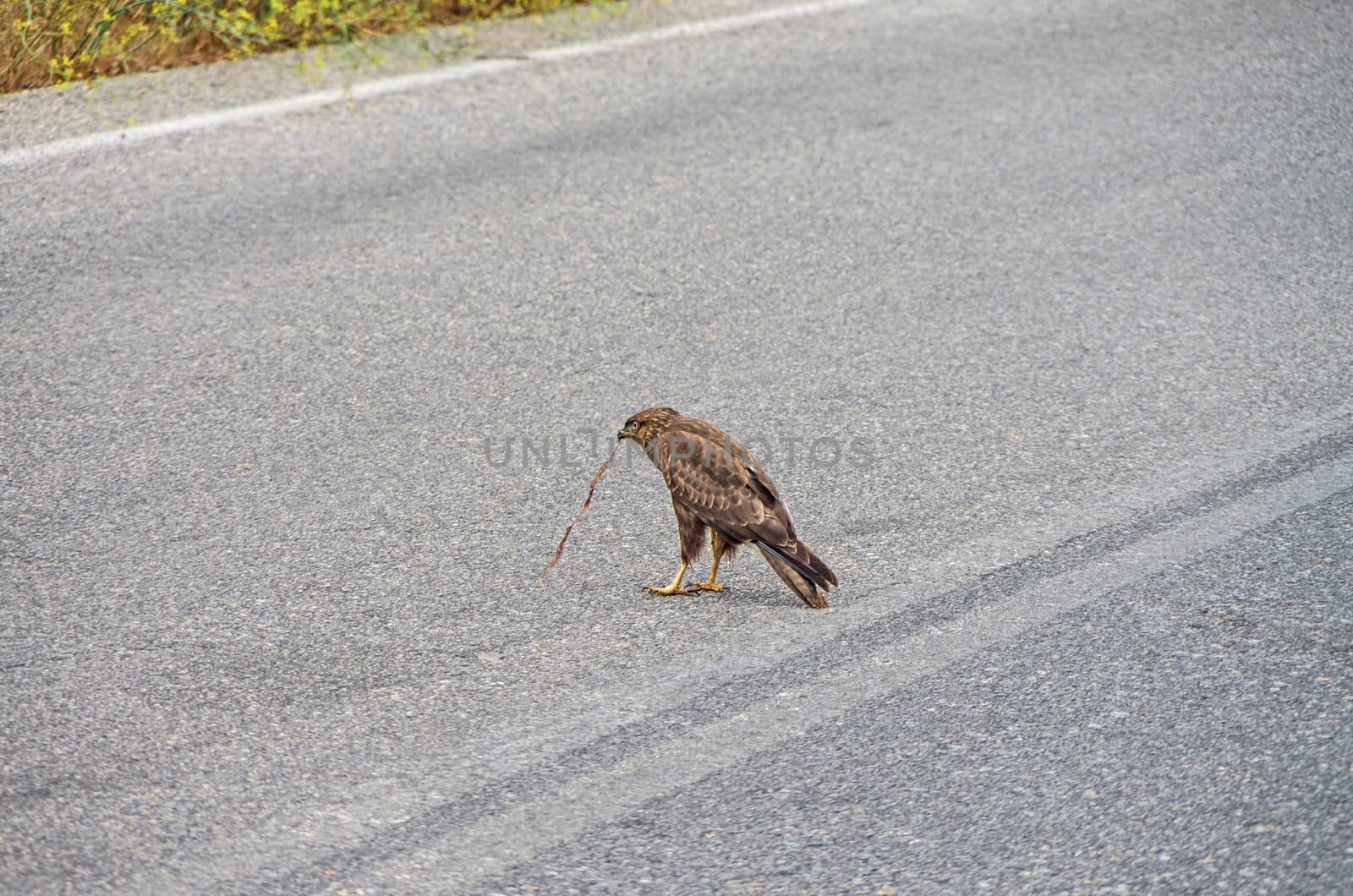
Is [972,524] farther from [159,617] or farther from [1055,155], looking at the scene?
[1055,155]

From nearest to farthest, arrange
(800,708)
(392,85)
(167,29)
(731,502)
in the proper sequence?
(800,708), (731,502), (167,29), (392,85)

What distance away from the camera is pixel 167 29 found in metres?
Result: 7.84

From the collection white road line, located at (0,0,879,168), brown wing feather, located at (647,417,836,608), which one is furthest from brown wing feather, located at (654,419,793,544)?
white road line, located at (0,0,879,168)

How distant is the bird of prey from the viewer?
4.12m

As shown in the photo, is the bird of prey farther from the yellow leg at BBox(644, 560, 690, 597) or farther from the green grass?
the green grass

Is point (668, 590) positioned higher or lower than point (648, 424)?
Result: lower

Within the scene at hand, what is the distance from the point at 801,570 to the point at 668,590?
47cm

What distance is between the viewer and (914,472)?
5.02 meters

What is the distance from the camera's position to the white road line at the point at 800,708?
124 inches

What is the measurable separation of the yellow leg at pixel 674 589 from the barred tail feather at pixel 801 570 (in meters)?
0.31

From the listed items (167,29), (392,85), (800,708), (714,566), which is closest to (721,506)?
(714,566)

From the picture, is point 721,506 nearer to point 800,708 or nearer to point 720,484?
point 720,484

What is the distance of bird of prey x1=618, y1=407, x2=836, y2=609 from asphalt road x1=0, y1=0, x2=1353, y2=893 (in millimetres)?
168

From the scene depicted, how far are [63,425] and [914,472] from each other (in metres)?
3.17
